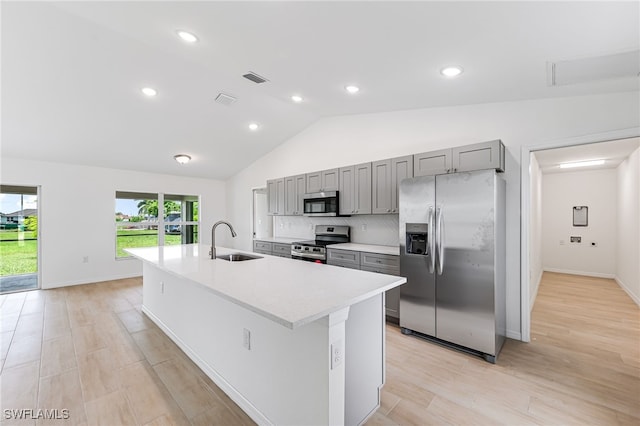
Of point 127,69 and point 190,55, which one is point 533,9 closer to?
point 190,55

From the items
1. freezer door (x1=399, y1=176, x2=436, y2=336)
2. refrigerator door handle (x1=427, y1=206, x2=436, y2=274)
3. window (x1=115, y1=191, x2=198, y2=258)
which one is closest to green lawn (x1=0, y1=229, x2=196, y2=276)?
window (x1=115, y1=191, x2=198, y2=258)

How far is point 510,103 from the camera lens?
2990 mm

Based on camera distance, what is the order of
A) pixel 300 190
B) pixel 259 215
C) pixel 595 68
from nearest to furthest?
pixel 595 68 < pixel 300 190 < pixel 259 215

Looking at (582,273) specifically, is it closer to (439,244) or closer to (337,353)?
(439,244)

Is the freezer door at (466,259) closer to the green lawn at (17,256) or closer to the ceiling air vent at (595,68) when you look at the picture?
the ceiling air vent at (595,68)

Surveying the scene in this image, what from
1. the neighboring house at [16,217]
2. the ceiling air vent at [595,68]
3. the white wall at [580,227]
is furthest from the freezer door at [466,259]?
the neighboring house at [16,217]

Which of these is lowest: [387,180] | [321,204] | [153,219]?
[153,219]

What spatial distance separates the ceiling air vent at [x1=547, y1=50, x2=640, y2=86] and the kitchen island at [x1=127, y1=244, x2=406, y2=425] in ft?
6.83

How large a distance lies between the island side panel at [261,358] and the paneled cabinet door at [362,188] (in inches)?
95.9

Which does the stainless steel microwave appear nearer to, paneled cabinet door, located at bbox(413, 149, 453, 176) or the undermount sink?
paneled cabinet door, located at bbox(413, 149, 453, 176)

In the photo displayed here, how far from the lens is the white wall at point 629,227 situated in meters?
4.10

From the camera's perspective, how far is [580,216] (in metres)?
5.96

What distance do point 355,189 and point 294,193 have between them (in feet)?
4.72

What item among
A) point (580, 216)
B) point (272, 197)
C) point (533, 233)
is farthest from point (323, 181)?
point (580, 216)
